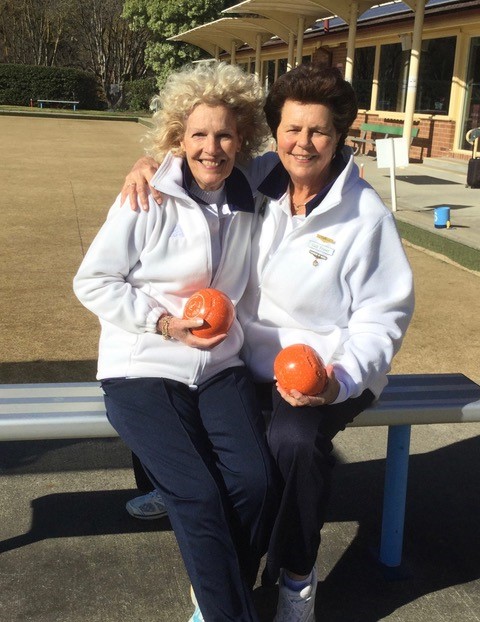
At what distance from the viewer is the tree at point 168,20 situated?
4284cm

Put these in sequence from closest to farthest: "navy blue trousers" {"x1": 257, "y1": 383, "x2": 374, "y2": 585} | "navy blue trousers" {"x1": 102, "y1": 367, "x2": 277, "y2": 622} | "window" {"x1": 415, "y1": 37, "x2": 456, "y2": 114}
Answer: "navy blue trousers" {"x1": 102, "y1": 367, "x2": 277, "y2": 622} → "navy blue trousers" {"x1": 257, "y1": 383, "x2": 374, "y2": 585} → "window" {"x1": 415, "y1": 37, "x2": 456, "y2": 114}

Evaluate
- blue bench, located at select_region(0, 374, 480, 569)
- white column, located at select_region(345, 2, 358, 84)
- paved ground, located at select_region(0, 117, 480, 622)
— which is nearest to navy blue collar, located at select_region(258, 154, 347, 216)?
blue bench, located at select_region(0, 374, 480, 569)

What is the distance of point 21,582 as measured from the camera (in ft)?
9.53

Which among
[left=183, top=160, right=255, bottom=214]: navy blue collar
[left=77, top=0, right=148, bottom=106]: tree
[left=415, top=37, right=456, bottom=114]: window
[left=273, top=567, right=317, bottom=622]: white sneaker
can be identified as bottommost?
[left=273, top=567, right=317, bottom=622]: white sneaker

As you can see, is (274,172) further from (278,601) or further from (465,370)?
(465,370)

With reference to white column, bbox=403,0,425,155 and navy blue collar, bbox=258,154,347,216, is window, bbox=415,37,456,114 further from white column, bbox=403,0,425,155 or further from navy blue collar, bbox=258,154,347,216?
navy blue collar, bbox=258,154,347,216

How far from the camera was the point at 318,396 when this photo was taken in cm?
247

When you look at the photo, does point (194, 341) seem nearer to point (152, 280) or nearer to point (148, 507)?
point (152, 280)

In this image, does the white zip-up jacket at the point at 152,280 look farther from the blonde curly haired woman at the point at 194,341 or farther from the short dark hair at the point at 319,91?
the short dark hair at the point at 319,91

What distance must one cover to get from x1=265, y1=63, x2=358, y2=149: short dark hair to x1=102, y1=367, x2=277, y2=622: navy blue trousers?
40.4 inches

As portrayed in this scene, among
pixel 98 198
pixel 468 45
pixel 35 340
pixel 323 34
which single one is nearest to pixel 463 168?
pixel 468 45

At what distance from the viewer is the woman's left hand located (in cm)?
244

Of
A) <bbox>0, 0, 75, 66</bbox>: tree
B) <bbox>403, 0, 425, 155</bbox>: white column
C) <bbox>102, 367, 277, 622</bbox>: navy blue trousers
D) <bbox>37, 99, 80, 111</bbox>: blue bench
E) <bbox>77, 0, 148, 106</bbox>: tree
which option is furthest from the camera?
<bbox>0, 0, 75, 66</bbox>: tree

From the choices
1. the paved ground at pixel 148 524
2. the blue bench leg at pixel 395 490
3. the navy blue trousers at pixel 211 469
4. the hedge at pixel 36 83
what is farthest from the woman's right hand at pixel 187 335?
the hedge at pixel 36 83
